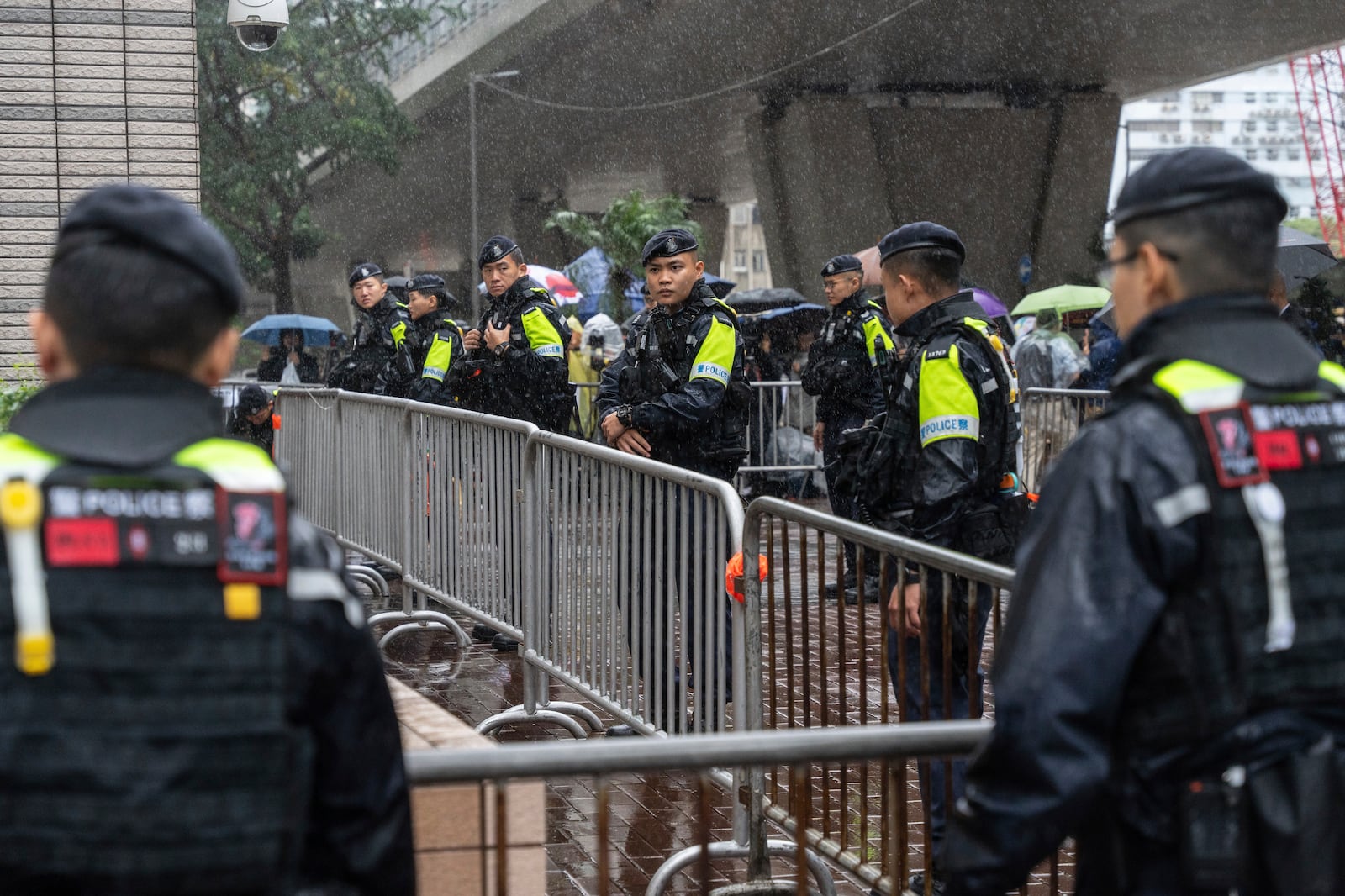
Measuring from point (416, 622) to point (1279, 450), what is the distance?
22.9 ft

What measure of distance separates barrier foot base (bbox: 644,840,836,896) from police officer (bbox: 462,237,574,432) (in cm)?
480

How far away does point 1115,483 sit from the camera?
6.98 feet

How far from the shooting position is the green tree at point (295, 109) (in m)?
Result: 37.0

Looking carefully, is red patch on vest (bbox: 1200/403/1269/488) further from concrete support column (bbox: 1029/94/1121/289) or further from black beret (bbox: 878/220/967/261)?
concrete support column (bbox: 1029/94/1121/289)

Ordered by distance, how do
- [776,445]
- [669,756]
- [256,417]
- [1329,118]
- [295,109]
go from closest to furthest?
[669,756]
[256,417]
[776,445]
[295,109]
[1329,118]

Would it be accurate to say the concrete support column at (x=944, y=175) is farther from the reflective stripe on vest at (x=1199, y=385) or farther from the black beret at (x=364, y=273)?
the reflective stripe on vest at (x=1199, y=385)

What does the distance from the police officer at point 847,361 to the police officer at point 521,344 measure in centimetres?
177

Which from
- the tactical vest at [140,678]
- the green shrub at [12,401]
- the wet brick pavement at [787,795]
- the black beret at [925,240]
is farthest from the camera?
the green shrub at [12,401]

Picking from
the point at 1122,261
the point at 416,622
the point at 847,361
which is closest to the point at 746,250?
the point at 847,361

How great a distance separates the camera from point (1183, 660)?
2102mm

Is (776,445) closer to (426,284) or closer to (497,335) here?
(426,284)

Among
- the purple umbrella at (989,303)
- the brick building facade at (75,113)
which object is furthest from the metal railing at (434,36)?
the brick building facade at (75,113)

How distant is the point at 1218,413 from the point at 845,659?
2.62 meters

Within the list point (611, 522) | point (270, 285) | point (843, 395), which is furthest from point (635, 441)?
point (270, 285)
